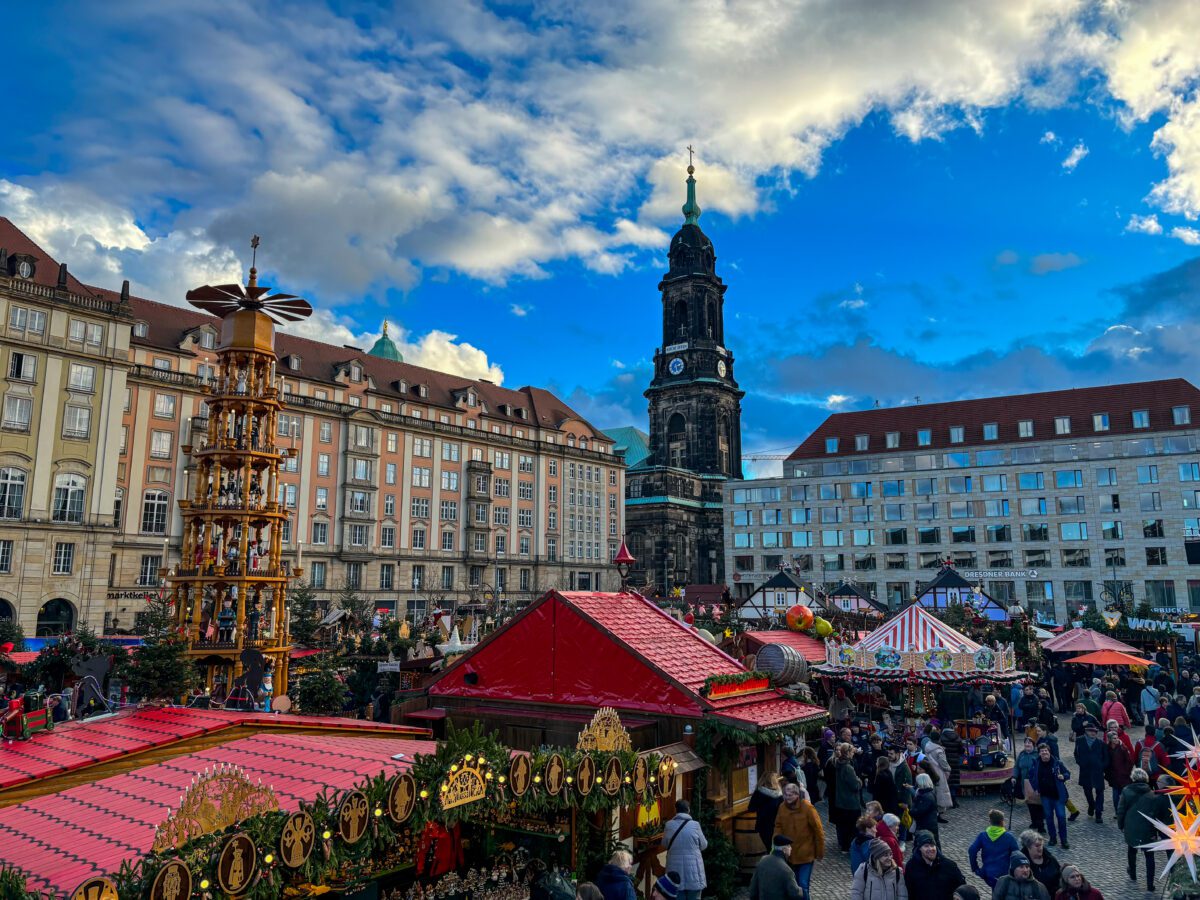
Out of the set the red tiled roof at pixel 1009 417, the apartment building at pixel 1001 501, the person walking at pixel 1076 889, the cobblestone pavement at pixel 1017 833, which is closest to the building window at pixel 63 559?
the cobblestone pavement at pixel 1017 833

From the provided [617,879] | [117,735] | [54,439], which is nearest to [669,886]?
[617,879]

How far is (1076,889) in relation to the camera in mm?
8398

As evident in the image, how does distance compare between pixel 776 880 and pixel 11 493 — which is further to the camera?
pixel 11 493

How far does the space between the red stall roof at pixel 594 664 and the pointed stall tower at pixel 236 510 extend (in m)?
7.01

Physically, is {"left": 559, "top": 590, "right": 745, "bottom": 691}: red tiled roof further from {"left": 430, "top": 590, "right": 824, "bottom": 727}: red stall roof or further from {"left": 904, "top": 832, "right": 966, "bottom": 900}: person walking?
{"left": 904, "top": 832, "right": 966, "bottom": 900}: person walking

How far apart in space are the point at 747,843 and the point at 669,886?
3.96m

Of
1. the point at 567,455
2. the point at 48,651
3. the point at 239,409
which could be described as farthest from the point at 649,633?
the point at 567,455

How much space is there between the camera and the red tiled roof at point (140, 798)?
20.9 feet

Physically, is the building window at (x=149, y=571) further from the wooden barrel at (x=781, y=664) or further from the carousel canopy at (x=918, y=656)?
the wooden barrel at (x=781, y=664)

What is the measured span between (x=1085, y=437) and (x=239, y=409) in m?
70.9

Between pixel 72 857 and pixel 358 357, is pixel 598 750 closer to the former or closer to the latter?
pixel 72 857

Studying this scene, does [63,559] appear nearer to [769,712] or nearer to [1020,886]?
[769,712]

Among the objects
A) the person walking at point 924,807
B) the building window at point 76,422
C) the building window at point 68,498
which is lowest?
the person walking at point 924,807

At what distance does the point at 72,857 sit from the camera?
6.39 metres
